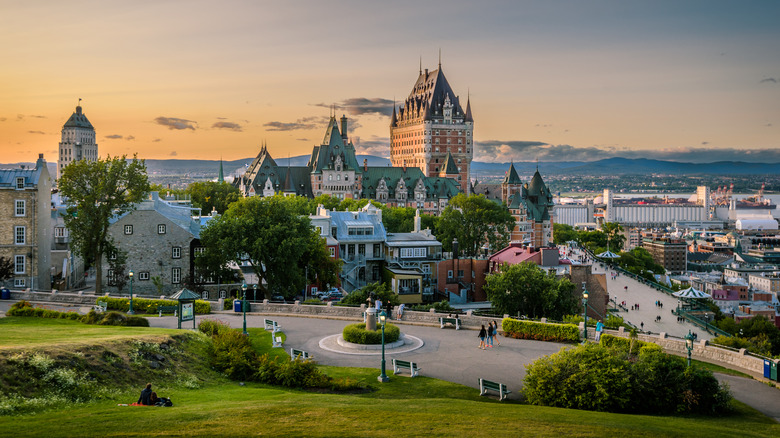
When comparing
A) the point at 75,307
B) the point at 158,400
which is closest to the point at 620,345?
the point at 158,400

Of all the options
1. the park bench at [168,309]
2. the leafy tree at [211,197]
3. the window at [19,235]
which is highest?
the leafy tree at [211,197]

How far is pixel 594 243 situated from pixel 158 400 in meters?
166

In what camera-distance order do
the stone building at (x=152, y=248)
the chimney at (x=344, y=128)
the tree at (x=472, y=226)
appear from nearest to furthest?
the stone building at (x=152, y=248) → the tree at (x=472, y=226) → the chimney at (x=344, y=128)

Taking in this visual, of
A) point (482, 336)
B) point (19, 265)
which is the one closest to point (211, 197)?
point (19, 265)

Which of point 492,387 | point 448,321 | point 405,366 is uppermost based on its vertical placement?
point 448,321

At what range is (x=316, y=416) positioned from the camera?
57.5ft

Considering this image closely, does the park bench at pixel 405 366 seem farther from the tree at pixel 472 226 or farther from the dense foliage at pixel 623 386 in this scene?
the tree at pixel 472 226

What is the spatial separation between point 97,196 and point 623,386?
38.9 m

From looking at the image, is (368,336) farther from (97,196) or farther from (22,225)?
(22,225)

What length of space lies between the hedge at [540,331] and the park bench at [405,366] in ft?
27.9

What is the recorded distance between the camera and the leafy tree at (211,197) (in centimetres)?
10379

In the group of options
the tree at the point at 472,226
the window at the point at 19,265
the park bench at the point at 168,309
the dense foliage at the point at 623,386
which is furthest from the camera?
the tree at the point at 472,226

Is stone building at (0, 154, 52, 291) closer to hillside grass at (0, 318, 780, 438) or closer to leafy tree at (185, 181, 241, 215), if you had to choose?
hillside grass at (0, 318, 780, 438)

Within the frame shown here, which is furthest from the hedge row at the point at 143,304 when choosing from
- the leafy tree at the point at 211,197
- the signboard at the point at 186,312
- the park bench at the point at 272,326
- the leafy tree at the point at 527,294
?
the leafy tree at the point at 211,197
